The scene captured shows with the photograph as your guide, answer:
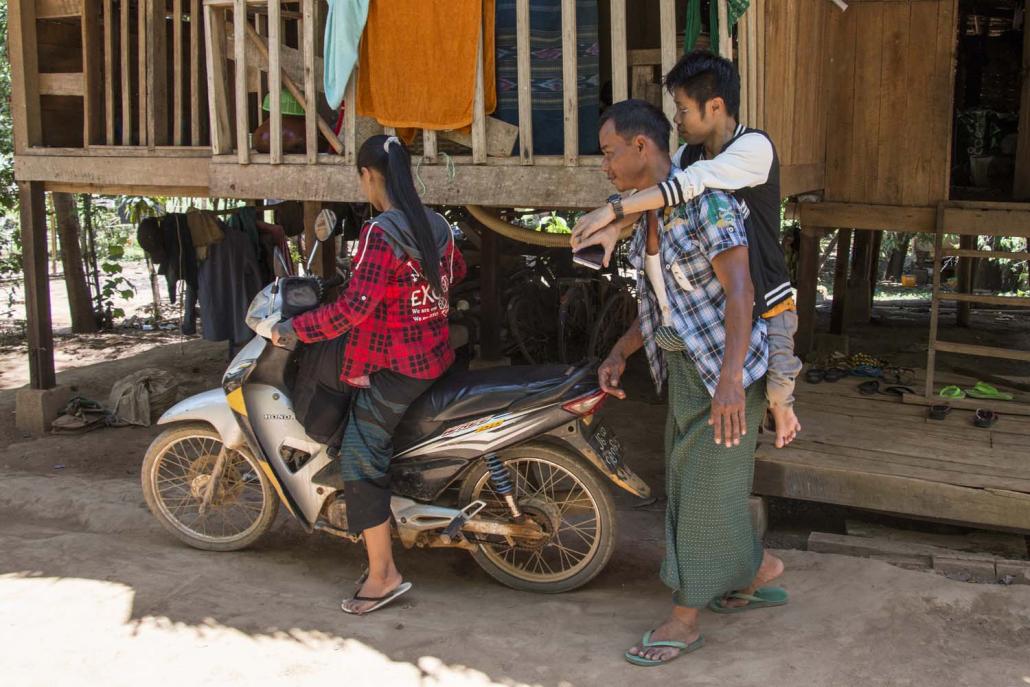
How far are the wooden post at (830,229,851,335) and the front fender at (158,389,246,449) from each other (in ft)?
22.8

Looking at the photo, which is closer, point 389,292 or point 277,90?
point 389,292

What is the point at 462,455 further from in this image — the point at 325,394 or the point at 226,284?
the point at 226,284

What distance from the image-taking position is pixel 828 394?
638cm

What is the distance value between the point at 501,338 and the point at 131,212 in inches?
167

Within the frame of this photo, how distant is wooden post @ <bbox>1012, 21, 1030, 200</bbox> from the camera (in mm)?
6898

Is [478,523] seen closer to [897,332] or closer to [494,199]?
[494,199]

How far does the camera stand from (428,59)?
490cm

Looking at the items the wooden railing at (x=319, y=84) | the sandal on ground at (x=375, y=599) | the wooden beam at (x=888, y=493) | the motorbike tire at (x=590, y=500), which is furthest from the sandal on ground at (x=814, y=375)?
the sandal on ground at (x=375, y=599)

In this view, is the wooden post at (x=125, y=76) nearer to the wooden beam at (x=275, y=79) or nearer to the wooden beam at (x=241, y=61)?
the wooden beam at (x=241, y=61)

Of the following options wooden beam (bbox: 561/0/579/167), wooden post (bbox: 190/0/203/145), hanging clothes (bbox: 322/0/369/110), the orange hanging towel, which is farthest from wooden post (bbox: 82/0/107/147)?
wooden beam (bbox: 561/0/579/167)

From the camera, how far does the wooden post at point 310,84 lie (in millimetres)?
5129

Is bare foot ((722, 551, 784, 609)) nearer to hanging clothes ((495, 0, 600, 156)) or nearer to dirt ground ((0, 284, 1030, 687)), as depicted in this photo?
dirt ground ((0, 284, 1030, 687))

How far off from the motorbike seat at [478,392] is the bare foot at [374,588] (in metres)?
0.64

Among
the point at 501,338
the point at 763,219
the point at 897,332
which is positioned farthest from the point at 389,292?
the point at 897,332
